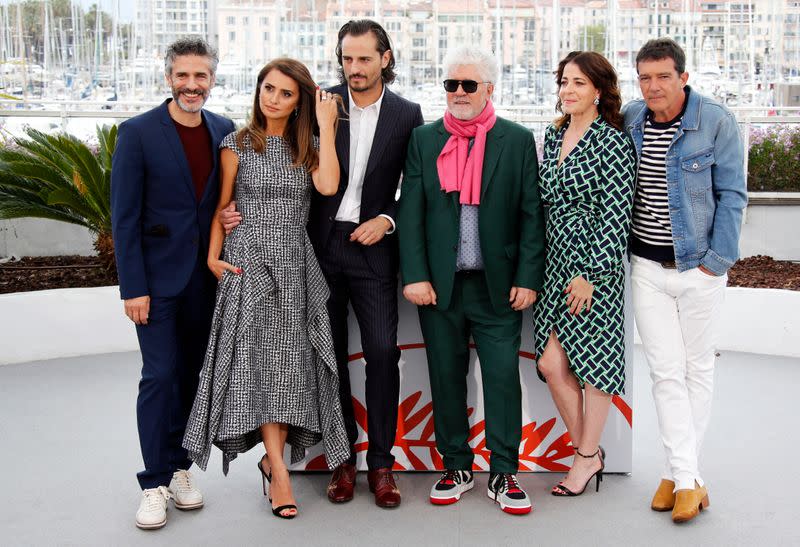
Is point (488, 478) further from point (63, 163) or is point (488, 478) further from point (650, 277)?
point (63, 163)

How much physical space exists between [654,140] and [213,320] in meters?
1.71

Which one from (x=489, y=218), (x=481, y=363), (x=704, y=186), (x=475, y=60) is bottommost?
(x=481, y=363)

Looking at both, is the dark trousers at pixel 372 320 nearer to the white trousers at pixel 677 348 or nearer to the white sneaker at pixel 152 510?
the white sneaker at pixel 152 510

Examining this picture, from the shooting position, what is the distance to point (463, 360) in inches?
148

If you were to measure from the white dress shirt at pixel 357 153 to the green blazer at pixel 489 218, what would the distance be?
0.46ft

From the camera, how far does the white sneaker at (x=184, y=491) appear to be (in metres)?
3.66

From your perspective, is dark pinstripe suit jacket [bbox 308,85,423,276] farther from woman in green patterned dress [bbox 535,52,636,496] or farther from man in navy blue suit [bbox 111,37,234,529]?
woman in green patterned dress [bbox 535,52,636,496]

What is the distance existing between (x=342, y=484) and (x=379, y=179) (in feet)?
3.85

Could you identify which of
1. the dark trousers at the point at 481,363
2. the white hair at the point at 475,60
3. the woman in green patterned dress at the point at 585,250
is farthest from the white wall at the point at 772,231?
the white hair at the point at 475,60

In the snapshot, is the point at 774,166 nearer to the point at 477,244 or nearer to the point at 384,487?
the point at 477,244

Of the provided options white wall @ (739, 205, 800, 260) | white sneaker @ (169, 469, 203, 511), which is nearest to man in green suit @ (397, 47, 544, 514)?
white sneaker @ (169, 469, 203, 511)

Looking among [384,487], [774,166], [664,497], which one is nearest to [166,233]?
[384,487]

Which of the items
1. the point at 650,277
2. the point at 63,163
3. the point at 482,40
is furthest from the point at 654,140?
the point at 482,40

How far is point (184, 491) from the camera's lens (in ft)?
12.1
